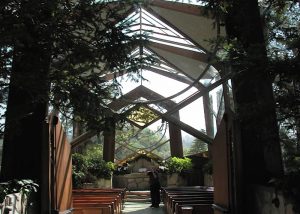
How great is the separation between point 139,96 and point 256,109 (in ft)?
79.7

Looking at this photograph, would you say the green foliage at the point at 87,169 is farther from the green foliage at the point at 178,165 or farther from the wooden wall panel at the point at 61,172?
the wooden wall panel at the point at 61,172

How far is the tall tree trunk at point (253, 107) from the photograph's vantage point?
4.03 metres

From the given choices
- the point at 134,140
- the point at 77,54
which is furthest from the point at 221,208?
the point at 134,140

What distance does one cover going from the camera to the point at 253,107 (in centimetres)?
414

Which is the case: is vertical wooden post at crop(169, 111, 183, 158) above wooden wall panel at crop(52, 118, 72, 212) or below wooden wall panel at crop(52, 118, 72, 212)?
above

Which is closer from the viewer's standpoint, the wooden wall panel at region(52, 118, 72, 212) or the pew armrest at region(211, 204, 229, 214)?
the pew armrest at region(211, 204, 229, 214)

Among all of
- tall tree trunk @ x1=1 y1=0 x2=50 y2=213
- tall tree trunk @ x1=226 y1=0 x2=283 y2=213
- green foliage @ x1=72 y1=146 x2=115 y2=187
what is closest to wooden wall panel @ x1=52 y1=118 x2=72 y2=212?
tall tree trunk @ x1=1 y1=0 x2=50 y2=213

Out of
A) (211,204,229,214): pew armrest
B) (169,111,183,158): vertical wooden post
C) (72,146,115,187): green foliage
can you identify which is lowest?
(211,204,229,214): pew armrest

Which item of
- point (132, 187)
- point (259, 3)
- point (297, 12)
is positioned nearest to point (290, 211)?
point (297, 12)

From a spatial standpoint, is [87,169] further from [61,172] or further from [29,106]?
[29,106]

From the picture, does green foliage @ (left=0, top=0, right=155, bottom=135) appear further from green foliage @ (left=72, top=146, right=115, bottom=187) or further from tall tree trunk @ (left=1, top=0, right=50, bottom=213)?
green foliage @ (left=72, top=146, right=115, bottom=187)

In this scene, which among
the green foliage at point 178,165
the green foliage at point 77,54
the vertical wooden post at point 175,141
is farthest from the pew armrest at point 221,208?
the vertical wooden post at point 175,141

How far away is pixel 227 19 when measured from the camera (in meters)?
5.72

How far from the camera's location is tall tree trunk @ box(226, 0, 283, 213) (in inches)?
159
